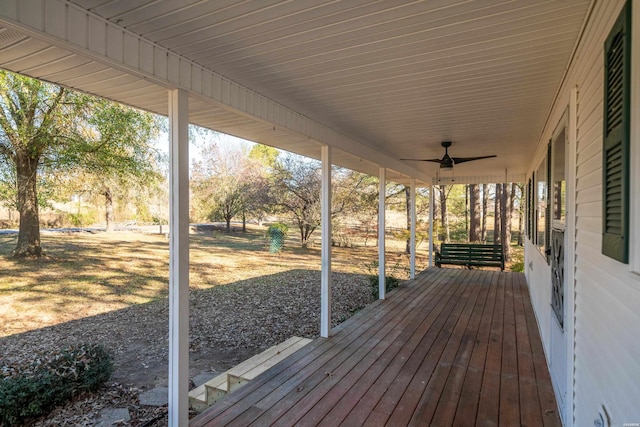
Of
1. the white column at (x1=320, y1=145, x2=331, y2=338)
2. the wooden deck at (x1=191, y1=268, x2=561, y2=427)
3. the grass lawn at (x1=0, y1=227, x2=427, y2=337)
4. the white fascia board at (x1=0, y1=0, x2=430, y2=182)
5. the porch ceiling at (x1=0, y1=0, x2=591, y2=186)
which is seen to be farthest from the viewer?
the grass lawn at (x1=0, y1=227, x2=427, y2=337)

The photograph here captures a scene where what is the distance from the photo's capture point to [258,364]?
117 inches

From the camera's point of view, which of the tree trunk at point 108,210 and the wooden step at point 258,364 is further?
the tree trunk at point 108,210

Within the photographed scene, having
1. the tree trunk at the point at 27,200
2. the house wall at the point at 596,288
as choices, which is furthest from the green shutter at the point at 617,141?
the tree trunk at the point at 27,200

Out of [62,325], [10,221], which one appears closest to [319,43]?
[10,221]

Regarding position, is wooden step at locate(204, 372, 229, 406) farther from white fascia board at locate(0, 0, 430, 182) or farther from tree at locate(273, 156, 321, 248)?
tree at locate(273, 156, 321, 248)

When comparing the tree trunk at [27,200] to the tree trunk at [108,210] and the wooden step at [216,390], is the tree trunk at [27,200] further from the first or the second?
the wooden step at [216,390]

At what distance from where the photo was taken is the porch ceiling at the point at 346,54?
5.11ft

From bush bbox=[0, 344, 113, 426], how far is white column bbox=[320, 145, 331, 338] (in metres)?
2.20

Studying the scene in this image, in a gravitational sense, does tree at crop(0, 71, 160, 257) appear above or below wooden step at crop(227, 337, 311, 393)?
above

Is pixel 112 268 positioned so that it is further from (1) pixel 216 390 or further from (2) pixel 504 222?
(2) pixel 504 222

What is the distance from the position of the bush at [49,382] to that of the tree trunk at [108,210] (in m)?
3.05

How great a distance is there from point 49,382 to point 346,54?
11.5 ft

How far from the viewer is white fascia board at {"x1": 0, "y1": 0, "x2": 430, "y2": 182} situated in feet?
4.47

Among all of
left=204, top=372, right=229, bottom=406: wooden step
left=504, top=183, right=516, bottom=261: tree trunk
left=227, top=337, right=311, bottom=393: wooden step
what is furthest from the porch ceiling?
left=504, top=183, right=516, bottom=261: tree trunk
